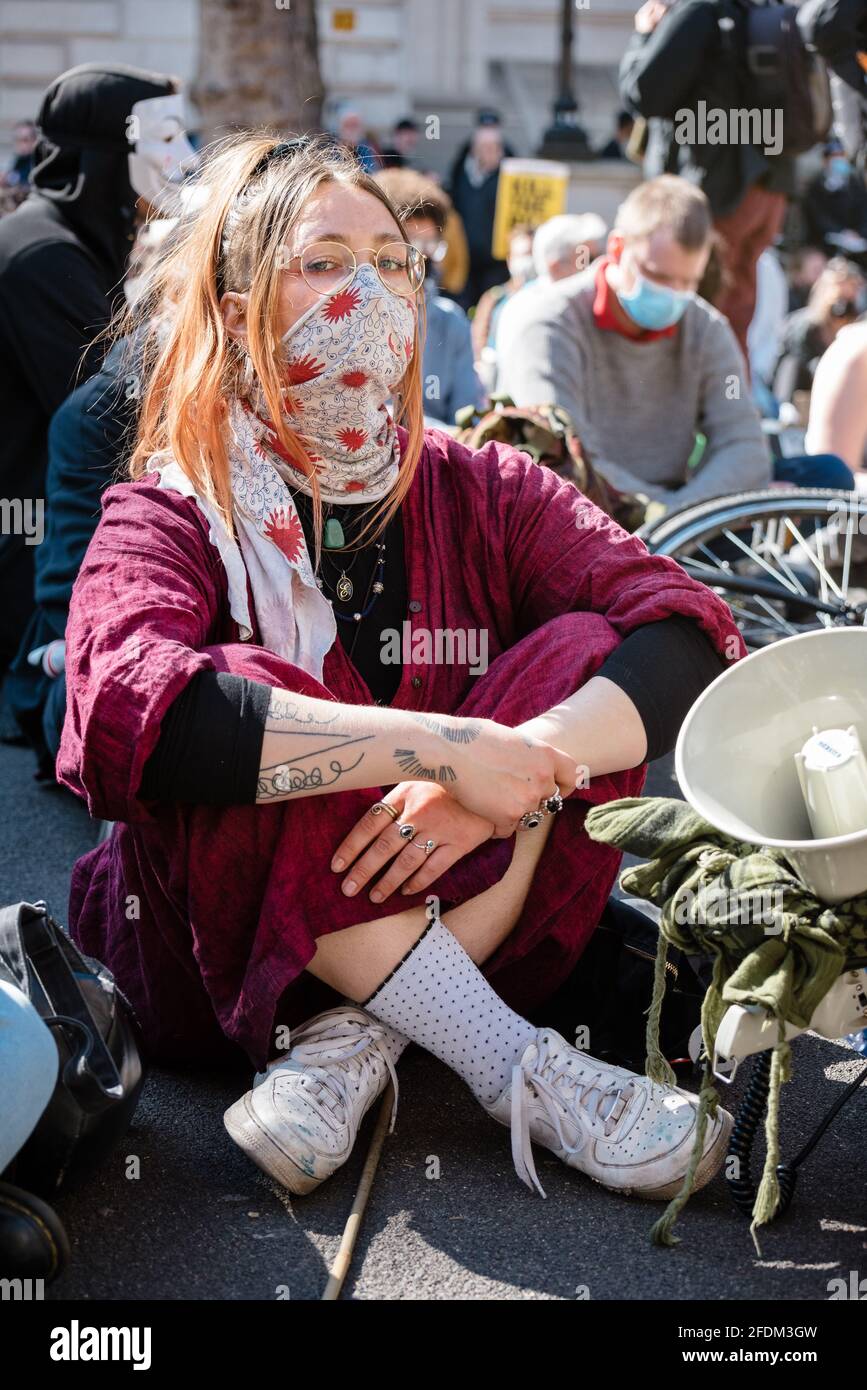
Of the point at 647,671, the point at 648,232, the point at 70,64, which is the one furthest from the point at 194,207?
the point at 70,64

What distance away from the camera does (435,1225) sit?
2154 millimetres

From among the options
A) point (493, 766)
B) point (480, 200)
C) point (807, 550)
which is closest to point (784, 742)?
point (493, 766)

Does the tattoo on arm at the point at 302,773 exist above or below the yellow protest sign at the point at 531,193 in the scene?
below

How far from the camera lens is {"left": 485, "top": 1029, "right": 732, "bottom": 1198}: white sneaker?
7.08 ft

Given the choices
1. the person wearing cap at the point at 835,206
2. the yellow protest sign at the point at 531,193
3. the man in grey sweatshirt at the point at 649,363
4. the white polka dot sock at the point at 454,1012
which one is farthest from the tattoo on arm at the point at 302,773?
the person wearing cap at the point at 835,206

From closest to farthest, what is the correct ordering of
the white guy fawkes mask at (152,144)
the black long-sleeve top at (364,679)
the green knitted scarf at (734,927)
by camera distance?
the green knitted scarf at (734,927) < the black long-sleeve top at (364,679) < the white guy fawkes mask at (152,144)

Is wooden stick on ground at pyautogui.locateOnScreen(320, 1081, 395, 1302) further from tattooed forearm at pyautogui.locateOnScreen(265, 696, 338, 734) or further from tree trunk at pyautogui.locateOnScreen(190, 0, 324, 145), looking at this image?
tree trunk at pyautogui.locateOnScreen(190, 0, 324, 145)

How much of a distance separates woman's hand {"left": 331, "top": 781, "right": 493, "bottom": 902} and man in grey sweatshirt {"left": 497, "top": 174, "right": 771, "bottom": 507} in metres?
2.61

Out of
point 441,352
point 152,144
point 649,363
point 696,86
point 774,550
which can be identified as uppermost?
point 696,86

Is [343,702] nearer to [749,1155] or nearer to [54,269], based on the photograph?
[749,1155]

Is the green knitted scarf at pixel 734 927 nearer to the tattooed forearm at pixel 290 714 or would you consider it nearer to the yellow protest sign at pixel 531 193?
the tattooed forearm at pixel 290 714

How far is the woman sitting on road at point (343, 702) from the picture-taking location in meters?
2.17

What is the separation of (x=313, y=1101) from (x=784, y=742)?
0.80 meters

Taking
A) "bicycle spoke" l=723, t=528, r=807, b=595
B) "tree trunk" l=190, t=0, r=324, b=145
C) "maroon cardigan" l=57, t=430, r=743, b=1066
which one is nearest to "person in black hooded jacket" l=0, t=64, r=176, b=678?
"bicycle spoke" l=723, t=528, r=807, b=595
